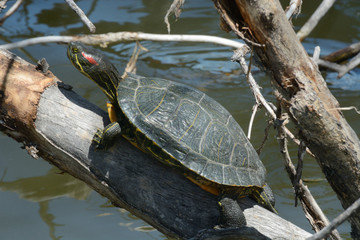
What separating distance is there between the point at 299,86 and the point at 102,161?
132 cm

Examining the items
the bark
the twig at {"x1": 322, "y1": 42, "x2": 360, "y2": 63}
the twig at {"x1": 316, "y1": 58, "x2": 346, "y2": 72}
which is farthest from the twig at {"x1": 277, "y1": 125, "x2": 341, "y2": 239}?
the twig at {"x1": 322, "y1": 42, "x2": 360, "y2": 63}

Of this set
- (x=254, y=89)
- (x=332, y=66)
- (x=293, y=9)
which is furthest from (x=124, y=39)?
(x=332, y=66)

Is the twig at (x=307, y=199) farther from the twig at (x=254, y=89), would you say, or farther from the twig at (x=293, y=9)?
the twig at (x=293, y=9)

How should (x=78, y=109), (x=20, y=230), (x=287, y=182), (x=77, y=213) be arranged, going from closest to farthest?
1. (x=78, y=109)
2. (x=20, y=230)
3. (x=77, y=213)
4. (x=287, y=182)

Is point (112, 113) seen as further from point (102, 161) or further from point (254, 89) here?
point (254, 89)

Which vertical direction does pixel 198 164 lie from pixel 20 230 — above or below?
above

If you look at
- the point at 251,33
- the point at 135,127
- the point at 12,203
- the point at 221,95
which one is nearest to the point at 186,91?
the point at 135,127

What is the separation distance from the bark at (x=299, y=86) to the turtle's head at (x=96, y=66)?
1015 mm

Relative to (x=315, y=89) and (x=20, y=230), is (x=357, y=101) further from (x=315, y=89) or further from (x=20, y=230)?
(x=20, y=230)

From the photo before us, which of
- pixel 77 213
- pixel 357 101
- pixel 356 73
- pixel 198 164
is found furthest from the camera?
pixel 356 73

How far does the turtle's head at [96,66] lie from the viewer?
117 inches

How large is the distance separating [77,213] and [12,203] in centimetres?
69

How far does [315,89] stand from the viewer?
2318mm

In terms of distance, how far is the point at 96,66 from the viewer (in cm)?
299
